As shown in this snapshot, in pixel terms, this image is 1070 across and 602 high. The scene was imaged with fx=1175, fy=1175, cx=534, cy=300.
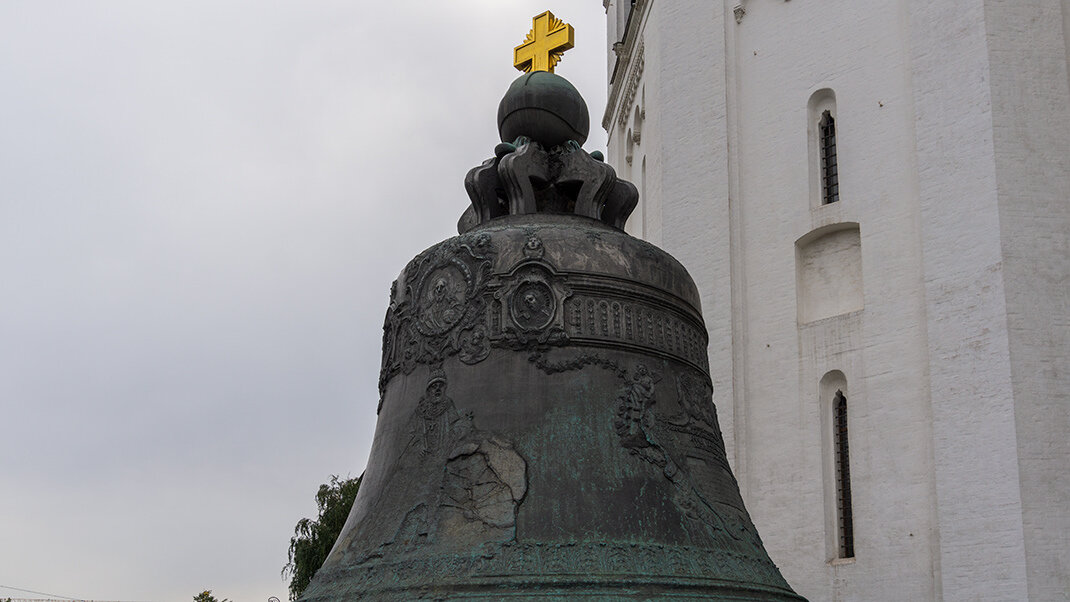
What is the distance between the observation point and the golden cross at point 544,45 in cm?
468

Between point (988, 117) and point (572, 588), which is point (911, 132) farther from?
point (572, 588)

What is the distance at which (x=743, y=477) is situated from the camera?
15.5 meters

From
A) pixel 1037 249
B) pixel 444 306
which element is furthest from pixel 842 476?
pixel 444 306

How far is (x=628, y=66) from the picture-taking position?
23.0 m

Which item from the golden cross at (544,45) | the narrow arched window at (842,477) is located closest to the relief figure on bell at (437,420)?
the golden cross at (544,45)

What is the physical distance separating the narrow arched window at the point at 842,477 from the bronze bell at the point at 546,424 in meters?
11.3

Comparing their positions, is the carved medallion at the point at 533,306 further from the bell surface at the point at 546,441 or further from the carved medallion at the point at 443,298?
the carved medallion at the point at 443,298

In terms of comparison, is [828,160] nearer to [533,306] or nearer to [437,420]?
[533,306]

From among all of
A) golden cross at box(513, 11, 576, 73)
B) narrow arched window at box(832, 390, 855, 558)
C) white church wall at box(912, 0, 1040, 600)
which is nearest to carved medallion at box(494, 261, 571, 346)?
golden cross at box(513, 11, 576, 73)

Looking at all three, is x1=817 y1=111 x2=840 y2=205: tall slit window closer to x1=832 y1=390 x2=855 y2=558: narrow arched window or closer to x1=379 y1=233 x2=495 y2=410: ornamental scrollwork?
x1=832 y1=390 x2=855 y2=558: narrow arched window

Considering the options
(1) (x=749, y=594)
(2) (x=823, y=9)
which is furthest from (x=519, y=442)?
(2) (x=823, y=9)

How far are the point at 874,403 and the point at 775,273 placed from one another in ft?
8.22

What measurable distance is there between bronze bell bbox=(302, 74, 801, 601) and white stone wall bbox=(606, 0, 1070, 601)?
10.2 metres

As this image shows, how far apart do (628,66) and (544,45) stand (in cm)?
1874
